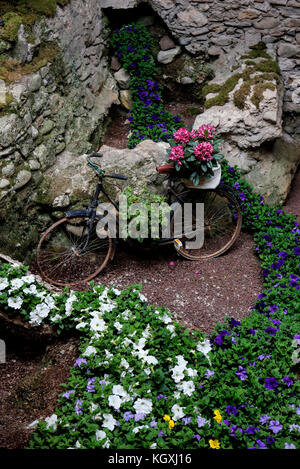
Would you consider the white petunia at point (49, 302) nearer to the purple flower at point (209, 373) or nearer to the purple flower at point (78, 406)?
the purple flower at point (78, 406)

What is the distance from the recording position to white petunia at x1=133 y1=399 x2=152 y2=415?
2695mm

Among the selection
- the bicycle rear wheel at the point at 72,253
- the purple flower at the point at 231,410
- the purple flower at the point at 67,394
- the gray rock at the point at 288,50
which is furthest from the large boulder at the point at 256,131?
the purple flower at the point at 67,394

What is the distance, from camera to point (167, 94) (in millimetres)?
6375

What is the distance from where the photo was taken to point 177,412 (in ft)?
8.99

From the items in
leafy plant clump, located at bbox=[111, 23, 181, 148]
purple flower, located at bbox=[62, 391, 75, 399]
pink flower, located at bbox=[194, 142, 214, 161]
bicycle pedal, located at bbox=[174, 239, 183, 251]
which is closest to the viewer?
purple flower, located at bbox=[62, 391, 75, 399]

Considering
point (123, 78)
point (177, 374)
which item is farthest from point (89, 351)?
point (123, 78)

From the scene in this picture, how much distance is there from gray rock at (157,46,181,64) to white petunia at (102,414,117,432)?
520 cm

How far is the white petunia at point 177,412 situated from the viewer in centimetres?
272

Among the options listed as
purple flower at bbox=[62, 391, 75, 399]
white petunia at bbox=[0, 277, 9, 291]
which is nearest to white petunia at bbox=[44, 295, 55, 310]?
white petunia at bbox=[0, 277, 9, 291]

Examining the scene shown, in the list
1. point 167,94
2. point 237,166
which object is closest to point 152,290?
point 237,166

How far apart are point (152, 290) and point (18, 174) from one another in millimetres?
1777

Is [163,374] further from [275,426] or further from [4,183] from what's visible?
[4,183]

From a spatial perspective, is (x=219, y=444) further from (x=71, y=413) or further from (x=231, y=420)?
(x=71, y=413)

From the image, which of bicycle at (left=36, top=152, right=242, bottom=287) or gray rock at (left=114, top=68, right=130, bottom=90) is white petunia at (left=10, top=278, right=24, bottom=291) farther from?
gray rock at (left=114, top=68, right=130, bottom=90)
